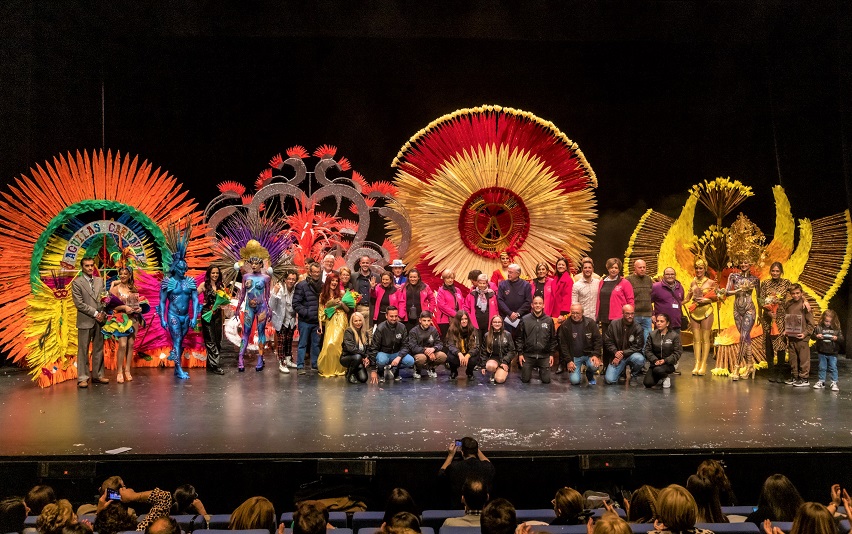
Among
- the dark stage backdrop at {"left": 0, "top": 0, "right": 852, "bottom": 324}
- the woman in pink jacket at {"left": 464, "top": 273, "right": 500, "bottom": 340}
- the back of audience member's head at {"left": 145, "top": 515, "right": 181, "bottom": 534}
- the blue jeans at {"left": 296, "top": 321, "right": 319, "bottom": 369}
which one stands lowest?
the back of audience member's head at {"left": 145, "top": 515, "right": 181, "bottom": 534}

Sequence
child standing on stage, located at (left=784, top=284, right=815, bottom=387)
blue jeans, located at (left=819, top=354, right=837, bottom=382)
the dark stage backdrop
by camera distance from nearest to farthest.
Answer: blue jeans, located at (left=819, top=354, right=837, bottom=382), child standing on stage, located at (left=784, top=284, right=815, bottom=387), the dark stage backdrop

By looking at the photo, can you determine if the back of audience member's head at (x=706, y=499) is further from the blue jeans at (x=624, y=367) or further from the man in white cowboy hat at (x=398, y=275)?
the man in white cowboy hat at (x=398, y=275)

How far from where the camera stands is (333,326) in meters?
8.52

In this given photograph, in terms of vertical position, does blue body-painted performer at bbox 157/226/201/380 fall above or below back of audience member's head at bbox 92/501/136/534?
above

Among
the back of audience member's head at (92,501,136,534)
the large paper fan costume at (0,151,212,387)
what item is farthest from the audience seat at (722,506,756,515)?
the large paper fan costume at (0,151,212,387)

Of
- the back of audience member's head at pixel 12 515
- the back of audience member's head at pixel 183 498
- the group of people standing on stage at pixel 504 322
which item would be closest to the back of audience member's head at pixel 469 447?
the back of audience member's head at pixel 183 498

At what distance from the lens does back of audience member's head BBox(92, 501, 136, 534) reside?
12.7 ft

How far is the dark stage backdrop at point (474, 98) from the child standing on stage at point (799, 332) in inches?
95.2

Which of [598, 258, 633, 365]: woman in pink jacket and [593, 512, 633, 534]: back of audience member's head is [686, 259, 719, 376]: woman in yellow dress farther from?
[593, 512, 633, 534]: back of audience member's head

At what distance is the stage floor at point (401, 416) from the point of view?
5.89 meters

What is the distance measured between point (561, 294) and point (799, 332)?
236cm

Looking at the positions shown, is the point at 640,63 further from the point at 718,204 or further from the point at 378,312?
the point at 378,312

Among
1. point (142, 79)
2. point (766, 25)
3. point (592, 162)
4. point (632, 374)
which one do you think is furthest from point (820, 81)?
point (142, 79)

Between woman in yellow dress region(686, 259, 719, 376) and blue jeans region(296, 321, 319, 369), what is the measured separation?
3.78 m
